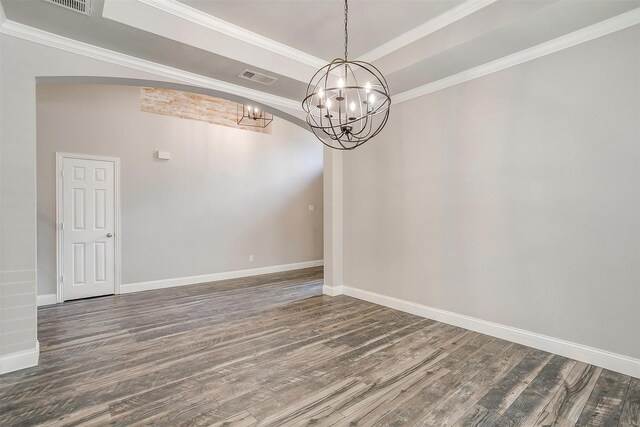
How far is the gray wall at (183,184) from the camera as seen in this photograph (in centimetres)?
463

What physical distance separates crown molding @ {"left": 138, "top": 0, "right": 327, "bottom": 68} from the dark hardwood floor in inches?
128

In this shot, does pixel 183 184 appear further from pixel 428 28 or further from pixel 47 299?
pixel 428 28

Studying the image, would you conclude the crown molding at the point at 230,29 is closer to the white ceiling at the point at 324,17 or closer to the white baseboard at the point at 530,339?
the white ceiling at the point at 324,17

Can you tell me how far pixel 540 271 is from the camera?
298cm

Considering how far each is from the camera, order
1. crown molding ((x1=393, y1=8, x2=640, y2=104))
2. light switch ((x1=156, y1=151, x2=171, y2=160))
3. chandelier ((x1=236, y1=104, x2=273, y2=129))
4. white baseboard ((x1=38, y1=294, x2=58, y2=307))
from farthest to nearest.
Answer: chandelier ((x1=236, y1=104, x2=273, y2=129)) < light switch ((x1=156, y1=151, x2=171, y2=160)) < white baseboard ((x1=38, y1=294, x2=58, y2=307)) < crown molding ((x1=393, y1=8, x2=640, y2=104))

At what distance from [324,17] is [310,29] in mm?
260

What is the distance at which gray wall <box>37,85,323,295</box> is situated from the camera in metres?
4.63

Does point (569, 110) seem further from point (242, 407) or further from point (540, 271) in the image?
point (242, 407)

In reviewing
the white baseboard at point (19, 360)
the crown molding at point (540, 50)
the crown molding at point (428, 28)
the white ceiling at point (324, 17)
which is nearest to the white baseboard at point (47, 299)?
the white baseboard at point (19, 360)

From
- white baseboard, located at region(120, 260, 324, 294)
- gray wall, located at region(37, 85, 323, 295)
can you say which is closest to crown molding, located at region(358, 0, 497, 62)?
gray wall, located at region(37, 85, 323, 295)

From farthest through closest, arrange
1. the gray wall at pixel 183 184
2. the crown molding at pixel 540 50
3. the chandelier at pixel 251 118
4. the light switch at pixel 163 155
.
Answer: the chandelier at pixel 251 118 < the light switch at pixel 163 155 < the gray wall at pixel 183 184 < the crown molding at pixel 540 50

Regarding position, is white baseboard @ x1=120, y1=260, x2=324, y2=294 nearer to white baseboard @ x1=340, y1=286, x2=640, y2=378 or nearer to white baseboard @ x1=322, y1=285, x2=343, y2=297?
white baseboard @ x1=322, y1=285, x2=343, y2=297

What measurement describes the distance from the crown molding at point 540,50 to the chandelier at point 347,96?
2.18 ft

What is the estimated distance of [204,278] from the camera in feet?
19.4
